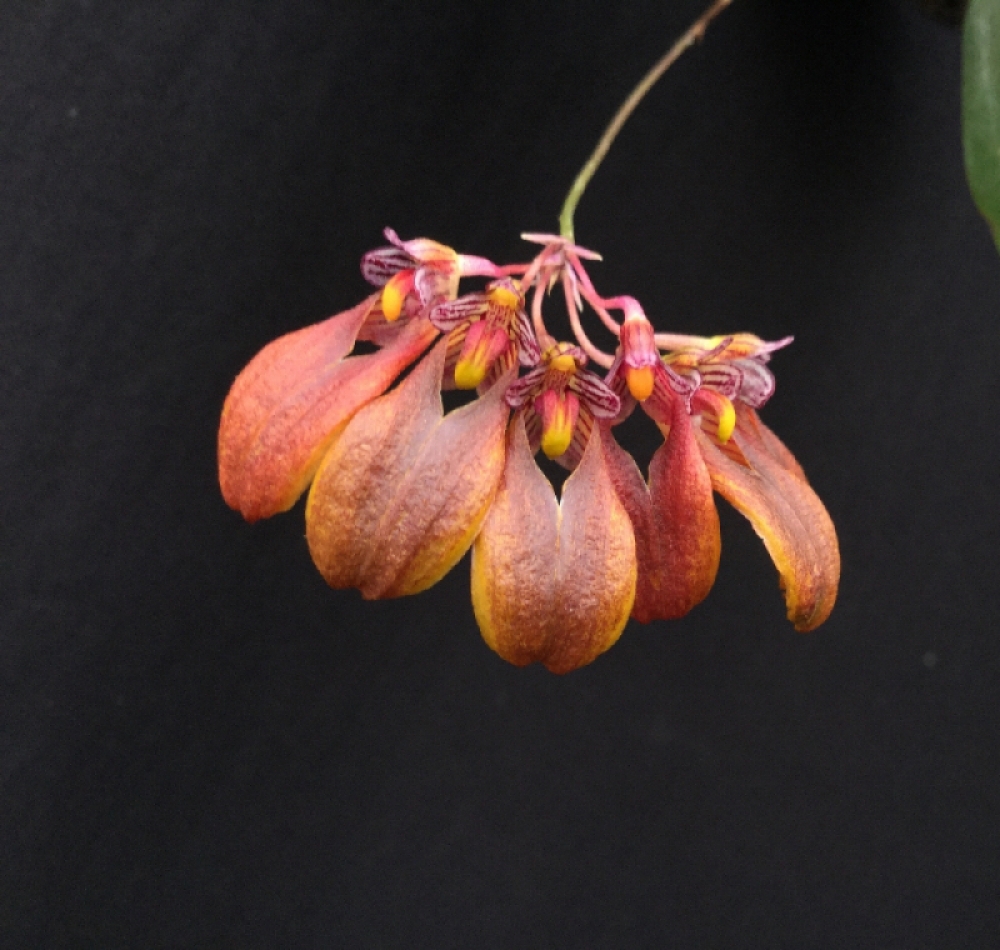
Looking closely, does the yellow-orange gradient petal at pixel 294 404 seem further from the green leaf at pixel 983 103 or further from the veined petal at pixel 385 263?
the green leaf at pixel 983 103

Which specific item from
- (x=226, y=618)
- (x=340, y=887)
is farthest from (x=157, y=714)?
(x=340, y=887)

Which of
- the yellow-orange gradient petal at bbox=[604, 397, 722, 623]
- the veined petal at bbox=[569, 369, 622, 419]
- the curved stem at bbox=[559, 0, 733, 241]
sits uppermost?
the curved stem at bbox=[559, 0, 733, 241]

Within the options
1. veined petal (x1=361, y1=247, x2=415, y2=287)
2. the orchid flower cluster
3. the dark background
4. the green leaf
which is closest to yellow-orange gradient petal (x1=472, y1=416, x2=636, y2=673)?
the orchid flower cluster

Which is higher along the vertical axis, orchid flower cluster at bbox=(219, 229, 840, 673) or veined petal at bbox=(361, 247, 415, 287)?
veined petal at bbox=(361, 247, 415, 287)

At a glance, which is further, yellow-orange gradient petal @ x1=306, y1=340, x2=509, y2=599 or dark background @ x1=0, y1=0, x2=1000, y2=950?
dark background @ x1=0, y1=0, x2=1000, y2=950

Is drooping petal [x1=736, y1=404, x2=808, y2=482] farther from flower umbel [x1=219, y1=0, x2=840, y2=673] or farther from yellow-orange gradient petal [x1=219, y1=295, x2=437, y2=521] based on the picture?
yellow-orange gradient petal [x1=219, y1=295, x2=437, y2=521]

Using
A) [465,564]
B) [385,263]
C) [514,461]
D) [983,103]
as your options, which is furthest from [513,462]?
[465,564]

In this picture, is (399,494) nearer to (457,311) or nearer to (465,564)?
(457,311)
